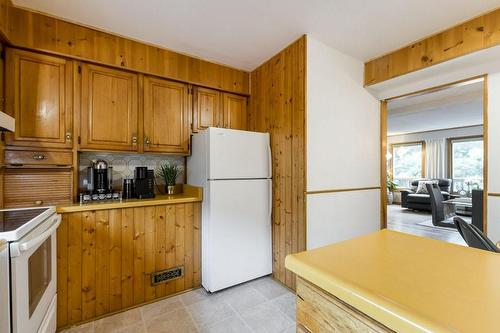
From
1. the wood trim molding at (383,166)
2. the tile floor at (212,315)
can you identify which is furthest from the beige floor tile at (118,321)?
the wood trim molding at (383,166)

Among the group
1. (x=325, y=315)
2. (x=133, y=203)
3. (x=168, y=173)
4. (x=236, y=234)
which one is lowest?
(x=236, y=234)

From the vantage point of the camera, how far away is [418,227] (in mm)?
4754

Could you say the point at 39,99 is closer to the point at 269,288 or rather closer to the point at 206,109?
the point at 206,109

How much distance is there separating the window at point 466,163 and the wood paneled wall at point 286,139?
21.0 feet

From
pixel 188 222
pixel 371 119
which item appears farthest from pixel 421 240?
pixel 371 119

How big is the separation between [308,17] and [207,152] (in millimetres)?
1469

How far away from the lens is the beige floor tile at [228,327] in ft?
5.79

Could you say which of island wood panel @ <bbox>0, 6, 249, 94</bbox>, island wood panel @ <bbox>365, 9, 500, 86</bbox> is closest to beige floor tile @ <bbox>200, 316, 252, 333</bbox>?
island wood panel @ <bbox>0, 6, 249, 94</bbox>

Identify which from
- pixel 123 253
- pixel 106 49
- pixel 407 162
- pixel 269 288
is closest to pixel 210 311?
pixel 269 288

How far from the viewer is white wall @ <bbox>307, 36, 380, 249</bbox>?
7.48ft

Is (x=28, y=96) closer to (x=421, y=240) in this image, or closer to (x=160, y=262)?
(x=160, y=262)

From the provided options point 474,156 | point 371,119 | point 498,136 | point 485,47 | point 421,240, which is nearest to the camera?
point 421,240

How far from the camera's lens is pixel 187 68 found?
2572mm

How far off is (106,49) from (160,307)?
2.39m
